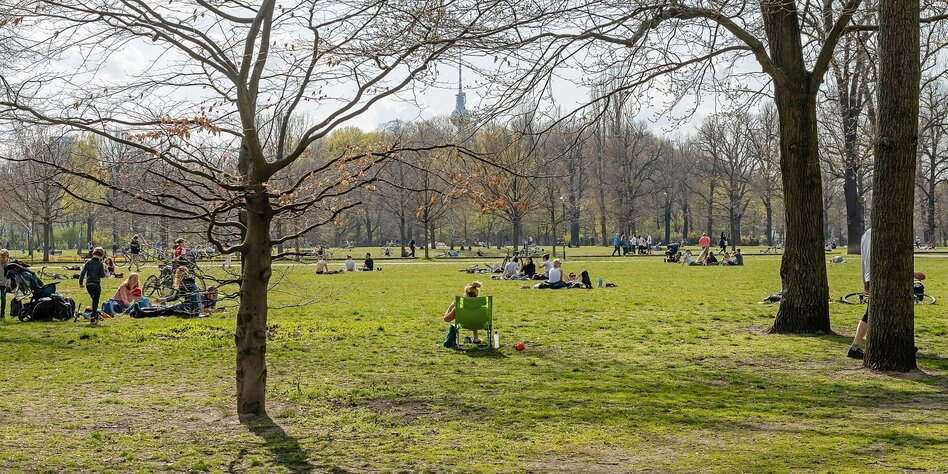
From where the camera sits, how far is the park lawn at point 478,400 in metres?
6.59

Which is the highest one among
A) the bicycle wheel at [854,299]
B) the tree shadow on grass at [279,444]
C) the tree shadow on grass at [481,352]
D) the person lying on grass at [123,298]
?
the person lying on grass at [123,298]

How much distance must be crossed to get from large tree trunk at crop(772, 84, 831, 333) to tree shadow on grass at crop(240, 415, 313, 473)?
8.72m

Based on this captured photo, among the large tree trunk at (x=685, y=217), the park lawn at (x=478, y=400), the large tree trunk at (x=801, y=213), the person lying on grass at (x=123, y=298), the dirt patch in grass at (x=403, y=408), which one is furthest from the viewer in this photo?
the large tree trunk at (x=685, y=217)

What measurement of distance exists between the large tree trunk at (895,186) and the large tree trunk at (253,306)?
258 inches

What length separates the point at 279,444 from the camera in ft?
23.2

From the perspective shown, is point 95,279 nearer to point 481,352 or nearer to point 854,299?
point 481,352

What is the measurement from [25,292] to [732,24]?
53.6 ft

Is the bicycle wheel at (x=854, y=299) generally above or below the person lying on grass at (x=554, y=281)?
below

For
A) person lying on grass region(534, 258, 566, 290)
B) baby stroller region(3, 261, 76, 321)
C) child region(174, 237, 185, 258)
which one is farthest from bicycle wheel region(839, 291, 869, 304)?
baby stroller region(3, 261, 76, 321)

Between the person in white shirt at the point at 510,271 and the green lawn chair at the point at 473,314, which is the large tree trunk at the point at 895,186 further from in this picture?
the person in white shirt at the point at 510,271

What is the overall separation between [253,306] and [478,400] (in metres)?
2.37

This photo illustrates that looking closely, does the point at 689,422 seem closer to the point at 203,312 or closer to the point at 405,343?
the point at 405,343

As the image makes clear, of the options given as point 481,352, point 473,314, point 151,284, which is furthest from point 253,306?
point 151,284

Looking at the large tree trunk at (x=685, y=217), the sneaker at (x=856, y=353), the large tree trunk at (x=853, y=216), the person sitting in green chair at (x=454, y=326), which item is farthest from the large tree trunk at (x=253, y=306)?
the large tree trunk at (x=685, y=217)
